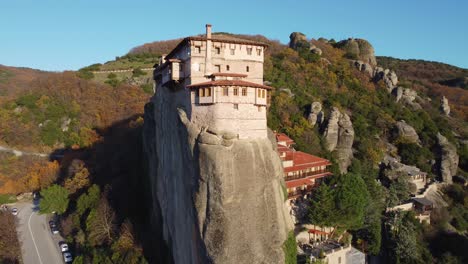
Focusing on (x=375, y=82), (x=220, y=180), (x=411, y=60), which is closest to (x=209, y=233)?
(x=220, y=180)

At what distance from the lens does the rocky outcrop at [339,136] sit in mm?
48747

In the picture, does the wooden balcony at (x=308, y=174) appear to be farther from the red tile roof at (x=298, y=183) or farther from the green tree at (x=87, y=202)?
the green tree at (x=87, y=202)

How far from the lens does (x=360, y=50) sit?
91688 millimetres

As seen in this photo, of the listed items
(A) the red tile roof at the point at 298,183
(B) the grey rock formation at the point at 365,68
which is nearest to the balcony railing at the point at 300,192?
(A) the red tile roof at the point at 298,183

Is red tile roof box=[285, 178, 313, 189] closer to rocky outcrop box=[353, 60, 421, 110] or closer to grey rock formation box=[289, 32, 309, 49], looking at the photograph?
rocky outcrop box=[353, 60, 421, 110]

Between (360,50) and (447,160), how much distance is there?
48.9 metres

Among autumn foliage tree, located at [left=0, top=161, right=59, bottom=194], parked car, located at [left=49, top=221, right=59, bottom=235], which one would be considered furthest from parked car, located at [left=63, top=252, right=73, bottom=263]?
autumn foliage tree, located at [left=0, top=161, right=59, bottom=194]

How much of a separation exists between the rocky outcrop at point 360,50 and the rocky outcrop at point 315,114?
134 feet

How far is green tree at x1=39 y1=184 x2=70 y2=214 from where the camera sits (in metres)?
44.9

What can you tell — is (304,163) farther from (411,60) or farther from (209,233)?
(411,60)

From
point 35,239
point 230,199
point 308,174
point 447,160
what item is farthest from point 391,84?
point 35,239

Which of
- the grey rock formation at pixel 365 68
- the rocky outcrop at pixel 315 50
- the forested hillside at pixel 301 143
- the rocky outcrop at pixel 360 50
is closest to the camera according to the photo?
the forested hillside at pixel 301 143

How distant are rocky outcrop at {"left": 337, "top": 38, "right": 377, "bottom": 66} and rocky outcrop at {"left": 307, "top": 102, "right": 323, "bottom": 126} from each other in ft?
134

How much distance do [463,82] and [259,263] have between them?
4811 inches
